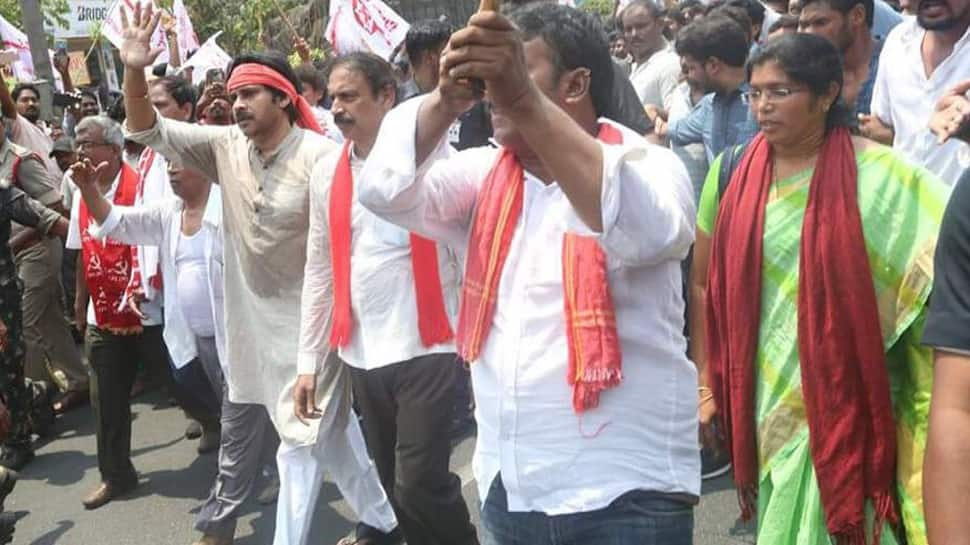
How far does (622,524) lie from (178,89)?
4.43 meters

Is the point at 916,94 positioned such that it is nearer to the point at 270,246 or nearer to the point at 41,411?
the point at 270,246

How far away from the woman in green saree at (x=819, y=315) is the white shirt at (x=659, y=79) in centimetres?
275

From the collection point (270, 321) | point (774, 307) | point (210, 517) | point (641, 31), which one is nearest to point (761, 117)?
point (774, 307)

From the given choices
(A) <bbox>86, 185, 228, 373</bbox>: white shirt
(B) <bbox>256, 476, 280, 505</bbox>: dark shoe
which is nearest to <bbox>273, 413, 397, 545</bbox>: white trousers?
(A) <bbox>86, 185, 228, 373</bbox>: white shirt

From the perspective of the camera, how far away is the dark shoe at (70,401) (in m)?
6.77

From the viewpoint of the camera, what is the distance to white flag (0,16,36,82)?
40.8 feet

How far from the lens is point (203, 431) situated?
5.73m

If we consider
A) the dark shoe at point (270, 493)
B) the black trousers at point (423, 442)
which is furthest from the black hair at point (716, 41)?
the dark shoe at point (270, 493)

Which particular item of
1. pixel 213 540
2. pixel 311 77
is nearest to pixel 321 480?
pixel 213 540

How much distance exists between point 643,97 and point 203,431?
9.74 feet

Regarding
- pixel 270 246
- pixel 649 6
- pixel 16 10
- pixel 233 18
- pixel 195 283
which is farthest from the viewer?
pixel 233 18

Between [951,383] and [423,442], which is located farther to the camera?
[423,442]

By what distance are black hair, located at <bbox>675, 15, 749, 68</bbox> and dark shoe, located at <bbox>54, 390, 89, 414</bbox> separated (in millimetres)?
4513

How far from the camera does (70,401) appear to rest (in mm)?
6852
